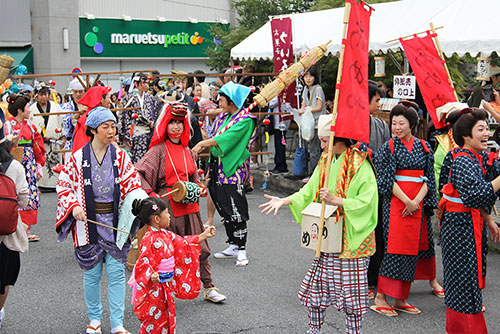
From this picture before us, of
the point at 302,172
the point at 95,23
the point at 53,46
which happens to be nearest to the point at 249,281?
the point at 302,172

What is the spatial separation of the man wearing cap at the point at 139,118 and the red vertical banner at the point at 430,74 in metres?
4.61

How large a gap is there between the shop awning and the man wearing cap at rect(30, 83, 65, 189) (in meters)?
11.5

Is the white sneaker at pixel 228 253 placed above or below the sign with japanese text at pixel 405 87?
below

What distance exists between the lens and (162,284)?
4391 mm

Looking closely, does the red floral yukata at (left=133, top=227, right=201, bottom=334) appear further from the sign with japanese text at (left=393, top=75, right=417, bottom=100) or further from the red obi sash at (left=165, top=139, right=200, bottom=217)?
the sign with japanese text at (left=393, top=75, right=417, bottom=100)

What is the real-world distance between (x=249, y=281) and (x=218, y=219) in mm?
2829

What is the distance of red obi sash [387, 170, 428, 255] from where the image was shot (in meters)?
5.38

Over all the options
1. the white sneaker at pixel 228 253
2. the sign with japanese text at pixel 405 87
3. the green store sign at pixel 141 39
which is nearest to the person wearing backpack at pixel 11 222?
the white sneaker at pixel 228 253

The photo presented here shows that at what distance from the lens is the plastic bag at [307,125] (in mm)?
10438

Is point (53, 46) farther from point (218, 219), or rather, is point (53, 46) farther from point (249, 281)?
point (249, 281)

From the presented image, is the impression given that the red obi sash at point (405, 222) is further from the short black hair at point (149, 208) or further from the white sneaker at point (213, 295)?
the short black hair at point (149, 208)

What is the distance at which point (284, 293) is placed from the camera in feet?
19.7

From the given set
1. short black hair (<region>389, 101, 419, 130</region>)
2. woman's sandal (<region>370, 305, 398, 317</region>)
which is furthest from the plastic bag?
woman's sandal (<region>370, 305, 398, 317</region>)

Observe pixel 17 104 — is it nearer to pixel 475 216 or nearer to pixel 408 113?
pixel 408 113
